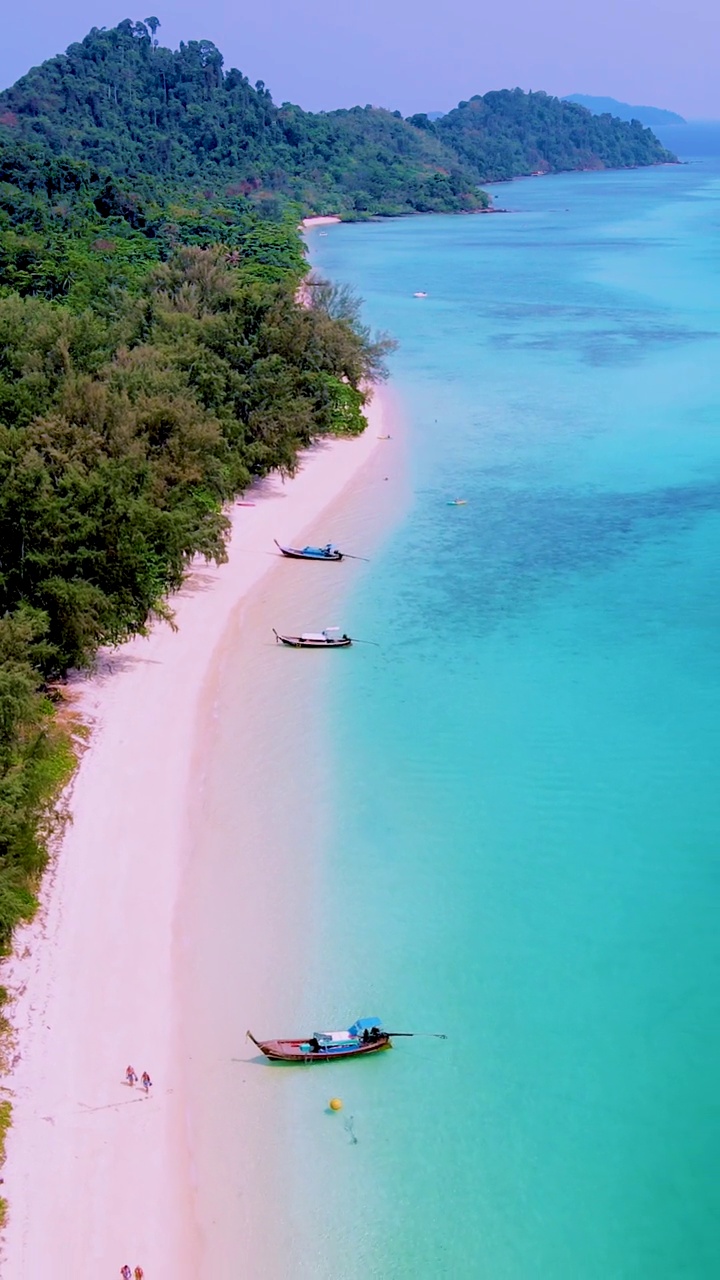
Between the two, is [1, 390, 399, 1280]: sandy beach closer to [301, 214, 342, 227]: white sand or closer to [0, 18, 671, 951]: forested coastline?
[0, 18, 671, 951]: forested coastline

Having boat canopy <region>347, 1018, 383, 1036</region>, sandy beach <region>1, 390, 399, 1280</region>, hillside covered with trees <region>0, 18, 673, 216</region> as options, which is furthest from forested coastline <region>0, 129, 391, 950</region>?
hillside covered with trees <region>0, 18, 673, 216</region>

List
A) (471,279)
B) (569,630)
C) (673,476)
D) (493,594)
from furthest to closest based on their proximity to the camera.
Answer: (471,279), (673,476), (493,594), (569,630)

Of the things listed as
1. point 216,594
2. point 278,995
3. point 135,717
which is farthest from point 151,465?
point 278,995

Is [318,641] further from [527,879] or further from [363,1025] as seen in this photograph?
[363,1025]

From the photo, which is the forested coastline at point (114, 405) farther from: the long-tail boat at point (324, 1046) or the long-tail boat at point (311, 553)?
the long-tail boat at point (324, 1046)

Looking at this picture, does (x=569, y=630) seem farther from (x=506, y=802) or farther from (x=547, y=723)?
(x=506, y=802)

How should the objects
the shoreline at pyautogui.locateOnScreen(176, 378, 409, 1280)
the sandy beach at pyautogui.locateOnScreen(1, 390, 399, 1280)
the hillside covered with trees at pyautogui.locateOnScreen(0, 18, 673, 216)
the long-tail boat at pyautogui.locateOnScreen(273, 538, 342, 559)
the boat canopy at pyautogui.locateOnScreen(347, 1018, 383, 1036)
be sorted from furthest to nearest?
the hillside covered with trees at pyautogui.locateOnScreen(0, 18, 673, 216) → the long-tail boat at pyautogui.locateOnScreen(273, 538, 342, 559) → the boat canopy at pyautogui.locateOnScreen(347, 1018, 383, 1036) → the shoreline at pyautogui.locateOnScreen(176, 378, 409, 1280) → the sandy beach at pyautogui.locateOnScreen(1, 390, 399, 1280)

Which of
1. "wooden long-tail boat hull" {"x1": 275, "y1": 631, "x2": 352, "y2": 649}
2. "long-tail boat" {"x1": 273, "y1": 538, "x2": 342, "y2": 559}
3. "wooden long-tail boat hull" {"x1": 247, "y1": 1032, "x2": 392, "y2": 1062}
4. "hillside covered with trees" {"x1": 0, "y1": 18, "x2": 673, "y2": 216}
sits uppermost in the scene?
"hillside covered with trees" {"x1": 0, "y1": 18, "x2": 673, "y2": 216}

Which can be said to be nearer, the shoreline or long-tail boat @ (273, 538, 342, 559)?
the shoreline
